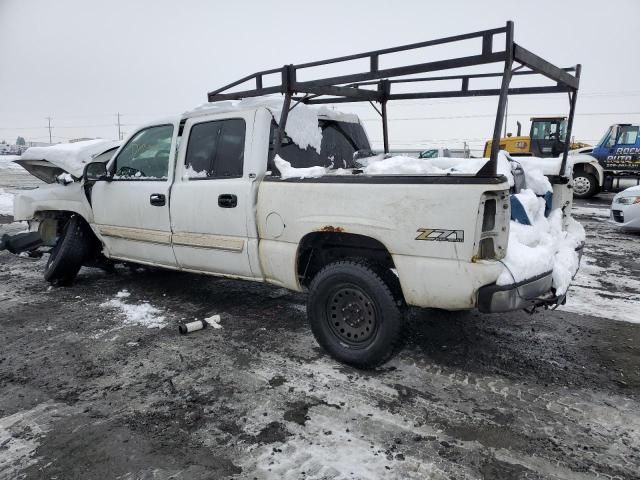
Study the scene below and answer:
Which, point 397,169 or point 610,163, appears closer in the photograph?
point 397,169

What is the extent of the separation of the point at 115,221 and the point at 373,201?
3156mm

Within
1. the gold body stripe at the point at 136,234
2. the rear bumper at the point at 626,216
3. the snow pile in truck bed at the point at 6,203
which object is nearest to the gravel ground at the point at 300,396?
the gold body stripe at the point at 136,234

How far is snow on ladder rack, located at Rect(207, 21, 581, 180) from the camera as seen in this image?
9.08 ft

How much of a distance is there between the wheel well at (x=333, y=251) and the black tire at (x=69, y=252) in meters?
3.08

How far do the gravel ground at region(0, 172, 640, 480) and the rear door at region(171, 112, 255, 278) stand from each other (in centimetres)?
67

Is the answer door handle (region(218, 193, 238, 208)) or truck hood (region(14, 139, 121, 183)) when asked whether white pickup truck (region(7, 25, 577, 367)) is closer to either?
door handle (region(218, 193, 238, 208))

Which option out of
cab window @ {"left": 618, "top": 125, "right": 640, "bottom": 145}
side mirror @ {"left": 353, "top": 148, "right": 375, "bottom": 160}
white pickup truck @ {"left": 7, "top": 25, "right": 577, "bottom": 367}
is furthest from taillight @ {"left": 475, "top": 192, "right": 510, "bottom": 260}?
cab window @ {"left": 618, "top": 125, "right": 640, "bottom": 145}

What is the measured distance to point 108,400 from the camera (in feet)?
9.83

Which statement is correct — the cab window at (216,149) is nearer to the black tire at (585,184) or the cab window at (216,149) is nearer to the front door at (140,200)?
the front door at (140,200)

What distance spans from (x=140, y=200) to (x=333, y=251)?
7.10ft

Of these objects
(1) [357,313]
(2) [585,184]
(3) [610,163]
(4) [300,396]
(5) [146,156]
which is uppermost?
(3) [610,163]

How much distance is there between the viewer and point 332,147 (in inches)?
180

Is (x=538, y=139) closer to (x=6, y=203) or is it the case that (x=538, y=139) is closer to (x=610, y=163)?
(x=610, y=163)

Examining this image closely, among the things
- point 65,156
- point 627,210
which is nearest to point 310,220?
point 65,156
